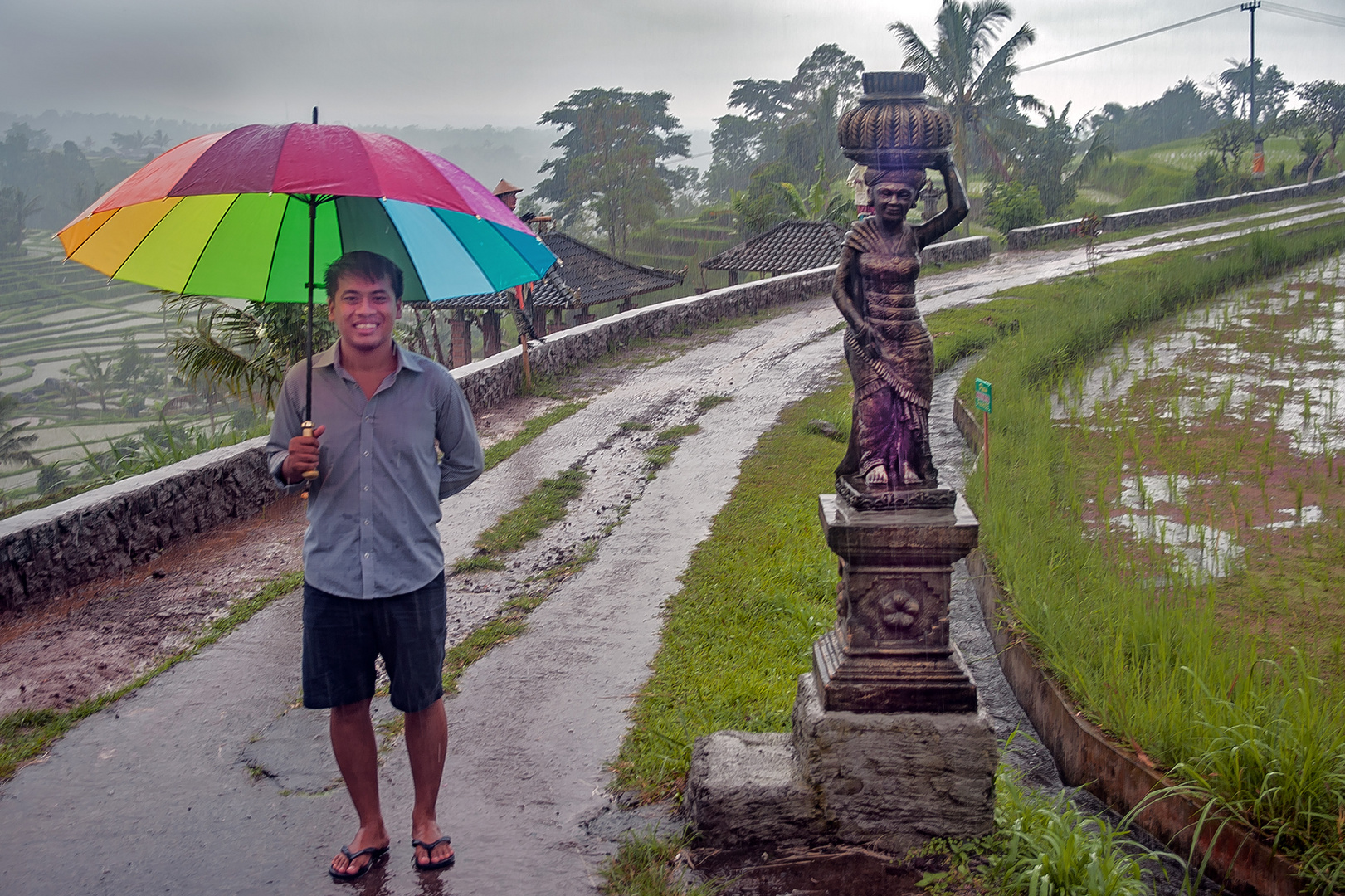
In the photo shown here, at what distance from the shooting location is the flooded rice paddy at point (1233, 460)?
4777mm

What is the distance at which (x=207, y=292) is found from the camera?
10.4 feet

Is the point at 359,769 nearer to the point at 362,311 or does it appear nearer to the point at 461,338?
the point at 362,311

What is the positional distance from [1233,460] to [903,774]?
513 cm

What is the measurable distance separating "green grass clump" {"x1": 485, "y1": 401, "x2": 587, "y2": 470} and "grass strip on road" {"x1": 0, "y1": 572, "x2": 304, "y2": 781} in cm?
326

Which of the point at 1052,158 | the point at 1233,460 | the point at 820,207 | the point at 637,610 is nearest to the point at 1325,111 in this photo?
the point at 1052,158

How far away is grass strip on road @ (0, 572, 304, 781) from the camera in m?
3.79

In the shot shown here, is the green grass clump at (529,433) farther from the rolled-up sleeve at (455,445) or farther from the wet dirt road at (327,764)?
the rolled-up sleeve at (455,445)

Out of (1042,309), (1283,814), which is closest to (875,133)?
(1283,814)

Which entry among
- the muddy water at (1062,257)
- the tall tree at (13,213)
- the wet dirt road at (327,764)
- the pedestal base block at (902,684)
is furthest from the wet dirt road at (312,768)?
the tall tree at (13,213)

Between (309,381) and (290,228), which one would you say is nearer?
(309,381)

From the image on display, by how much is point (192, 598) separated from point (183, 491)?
999mm

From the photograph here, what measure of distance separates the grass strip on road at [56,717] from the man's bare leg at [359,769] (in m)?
1.62

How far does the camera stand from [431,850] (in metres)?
2.96

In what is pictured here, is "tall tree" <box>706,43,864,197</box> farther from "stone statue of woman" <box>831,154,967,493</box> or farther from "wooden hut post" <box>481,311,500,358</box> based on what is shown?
"stone statue of woman" <box>831,154,967,493</box>
